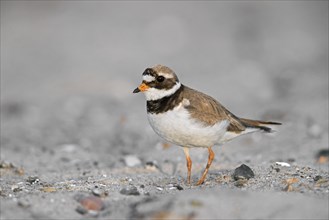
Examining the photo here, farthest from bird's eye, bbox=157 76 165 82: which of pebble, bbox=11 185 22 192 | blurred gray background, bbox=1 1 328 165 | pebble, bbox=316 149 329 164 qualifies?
blurred gray background, bbox=1 1 328 165

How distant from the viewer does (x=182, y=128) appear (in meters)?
4.72

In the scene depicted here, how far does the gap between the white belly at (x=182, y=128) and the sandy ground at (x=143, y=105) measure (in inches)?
15.2

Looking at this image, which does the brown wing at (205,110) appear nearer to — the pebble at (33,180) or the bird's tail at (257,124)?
the bird's tail at (257,124)

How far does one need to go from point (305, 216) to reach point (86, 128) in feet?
16.8

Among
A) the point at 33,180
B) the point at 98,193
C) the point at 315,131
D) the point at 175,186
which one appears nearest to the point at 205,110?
the point at 175,186

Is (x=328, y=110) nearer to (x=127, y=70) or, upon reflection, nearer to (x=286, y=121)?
(x=286, y=121)

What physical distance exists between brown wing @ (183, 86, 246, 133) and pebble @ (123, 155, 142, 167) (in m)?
1.76

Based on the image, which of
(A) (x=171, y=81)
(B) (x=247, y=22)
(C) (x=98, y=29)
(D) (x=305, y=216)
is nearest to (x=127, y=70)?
(C) (x=98, y=29)

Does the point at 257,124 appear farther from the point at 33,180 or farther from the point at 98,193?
the point at 33,180

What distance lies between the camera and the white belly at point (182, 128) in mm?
4705

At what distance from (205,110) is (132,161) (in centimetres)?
203

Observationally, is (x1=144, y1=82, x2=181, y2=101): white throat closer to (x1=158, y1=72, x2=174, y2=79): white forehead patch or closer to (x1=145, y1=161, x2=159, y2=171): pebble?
(x1=158, y1=72, x2=174, y2=79): white forehead patch

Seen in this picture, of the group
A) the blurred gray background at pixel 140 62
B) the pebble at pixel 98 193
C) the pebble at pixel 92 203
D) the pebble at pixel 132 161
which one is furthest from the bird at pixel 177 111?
the blurred gray background at pixel 140 62

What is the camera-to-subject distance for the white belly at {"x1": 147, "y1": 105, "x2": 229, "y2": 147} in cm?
471
